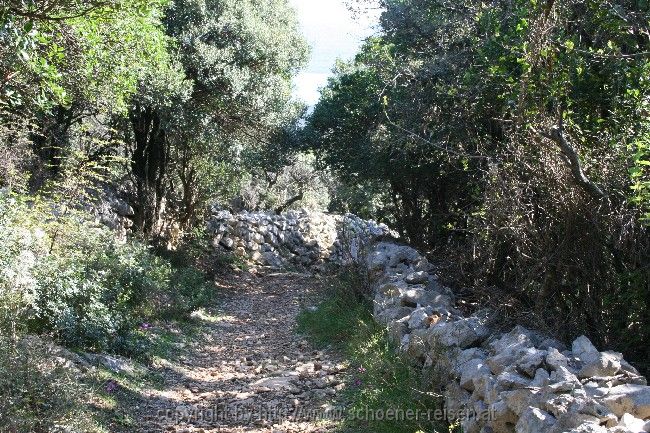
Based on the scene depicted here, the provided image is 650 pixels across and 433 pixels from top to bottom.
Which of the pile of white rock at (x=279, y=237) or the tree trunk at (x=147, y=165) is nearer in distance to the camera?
the tree trunk at (x=147, y=165)

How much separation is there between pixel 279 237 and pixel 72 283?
13824 mm

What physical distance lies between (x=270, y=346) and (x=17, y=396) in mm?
5394

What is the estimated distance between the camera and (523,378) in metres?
4.21

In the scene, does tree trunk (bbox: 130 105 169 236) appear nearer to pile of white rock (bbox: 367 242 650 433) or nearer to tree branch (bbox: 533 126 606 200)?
pile of white rock (bbox: 367 242 650 433)

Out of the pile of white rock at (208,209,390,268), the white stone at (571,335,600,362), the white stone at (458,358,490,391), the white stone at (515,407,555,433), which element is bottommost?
the white stone at (515,407,555,433)

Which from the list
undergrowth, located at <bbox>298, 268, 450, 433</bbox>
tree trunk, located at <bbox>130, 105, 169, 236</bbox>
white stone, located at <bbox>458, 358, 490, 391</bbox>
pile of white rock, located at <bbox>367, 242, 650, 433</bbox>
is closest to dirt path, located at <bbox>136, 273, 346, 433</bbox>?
undergrowth, located at <bbox>298, 268, 450, 433</bbox>

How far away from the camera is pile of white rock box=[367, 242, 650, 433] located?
354 cm

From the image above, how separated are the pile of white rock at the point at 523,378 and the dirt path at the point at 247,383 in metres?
1.24

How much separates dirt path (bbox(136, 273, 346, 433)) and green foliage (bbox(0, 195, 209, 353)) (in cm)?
93

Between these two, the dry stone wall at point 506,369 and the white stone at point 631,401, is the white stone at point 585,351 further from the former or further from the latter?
the white stone at point 631,401

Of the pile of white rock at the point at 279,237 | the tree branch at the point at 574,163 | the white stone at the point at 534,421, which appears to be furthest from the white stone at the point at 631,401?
the pile of white rock at the point at 279,237

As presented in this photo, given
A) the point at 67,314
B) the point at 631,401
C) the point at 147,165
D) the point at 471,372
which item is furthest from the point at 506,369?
the point at 147,165

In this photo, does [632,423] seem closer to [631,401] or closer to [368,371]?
[631,401]

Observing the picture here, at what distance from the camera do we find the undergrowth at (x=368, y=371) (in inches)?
211
